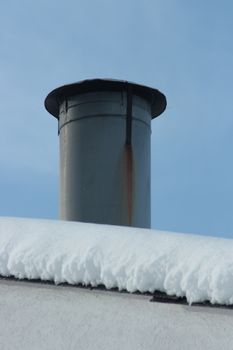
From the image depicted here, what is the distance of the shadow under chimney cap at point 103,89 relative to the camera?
4.08 m

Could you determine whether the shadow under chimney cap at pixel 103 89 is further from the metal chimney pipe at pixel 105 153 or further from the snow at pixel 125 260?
the snow at pixel 125 260

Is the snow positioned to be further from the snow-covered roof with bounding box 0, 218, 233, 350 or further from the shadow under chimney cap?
the shadow under chimney cap

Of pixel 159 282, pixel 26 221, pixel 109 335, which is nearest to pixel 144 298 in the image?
pixel 159 282

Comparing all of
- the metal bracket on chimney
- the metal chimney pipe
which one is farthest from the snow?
the metal bracket on chimney

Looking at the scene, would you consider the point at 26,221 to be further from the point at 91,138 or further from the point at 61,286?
the point at 91,138

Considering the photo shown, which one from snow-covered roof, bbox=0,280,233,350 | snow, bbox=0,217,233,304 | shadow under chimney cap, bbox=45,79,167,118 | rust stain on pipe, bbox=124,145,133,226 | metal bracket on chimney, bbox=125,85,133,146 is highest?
shadow under chimney cap, bbox=45,79,167,118

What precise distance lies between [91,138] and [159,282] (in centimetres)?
263

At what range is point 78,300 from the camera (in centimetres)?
152

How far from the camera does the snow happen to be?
1.49 metres

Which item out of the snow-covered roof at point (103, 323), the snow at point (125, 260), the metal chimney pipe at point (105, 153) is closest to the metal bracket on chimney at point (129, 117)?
the metal chimney pipe at point (105, 153)

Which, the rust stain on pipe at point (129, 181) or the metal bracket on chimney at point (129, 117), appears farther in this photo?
the metal bracket on chimney at point (129, 117)

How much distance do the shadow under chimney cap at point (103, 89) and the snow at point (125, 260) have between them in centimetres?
248

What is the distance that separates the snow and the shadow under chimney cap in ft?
8.13

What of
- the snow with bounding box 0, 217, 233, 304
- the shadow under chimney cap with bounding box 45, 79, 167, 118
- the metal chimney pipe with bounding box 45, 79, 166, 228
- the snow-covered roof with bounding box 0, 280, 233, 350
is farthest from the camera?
the shadow under chimney cap with bounding box 45, 79, 167, 118
